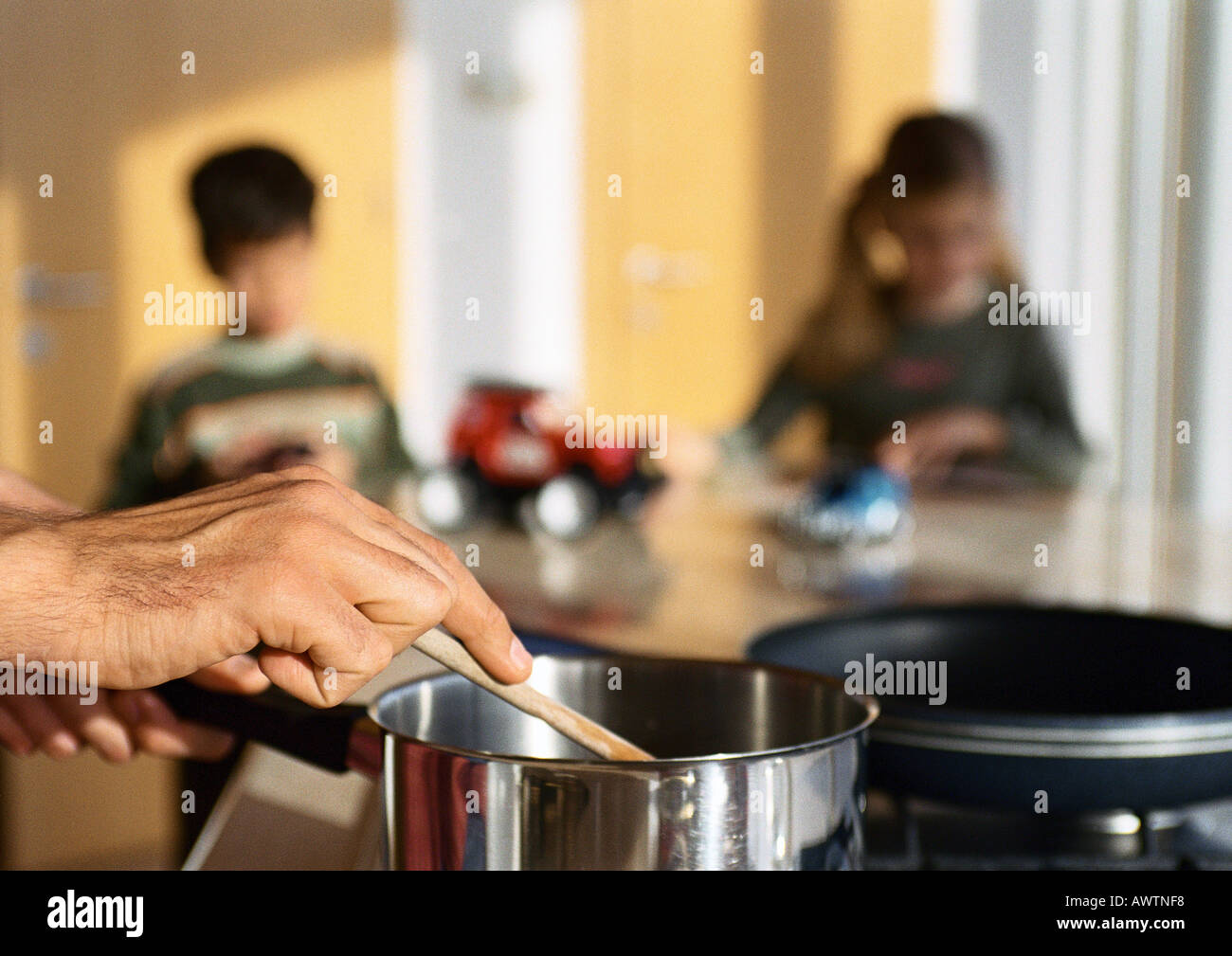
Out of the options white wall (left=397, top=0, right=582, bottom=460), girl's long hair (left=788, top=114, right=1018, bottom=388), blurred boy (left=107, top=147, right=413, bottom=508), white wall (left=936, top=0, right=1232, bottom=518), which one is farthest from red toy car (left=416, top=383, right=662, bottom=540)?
white wall (left=397, top=0, right=582, bottom=460)

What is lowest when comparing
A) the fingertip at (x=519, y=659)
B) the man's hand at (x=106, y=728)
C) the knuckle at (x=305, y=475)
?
the man's hand at (x=106, y=728)

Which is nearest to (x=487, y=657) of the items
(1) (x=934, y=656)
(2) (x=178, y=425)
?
(1) (x=934, y=656)

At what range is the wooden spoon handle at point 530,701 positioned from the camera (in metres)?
0.47

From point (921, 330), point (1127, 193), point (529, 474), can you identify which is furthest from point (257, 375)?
point (1127, 193)

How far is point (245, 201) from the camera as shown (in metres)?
2.03

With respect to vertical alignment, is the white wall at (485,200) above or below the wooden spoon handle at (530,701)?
above

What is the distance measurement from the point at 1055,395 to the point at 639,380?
2110 millimetres

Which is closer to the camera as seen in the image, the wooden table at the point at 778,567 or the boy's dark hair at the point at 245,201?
the wooden table at the point at 778,567

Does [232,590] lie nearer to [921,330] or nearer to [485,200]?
[921,330]

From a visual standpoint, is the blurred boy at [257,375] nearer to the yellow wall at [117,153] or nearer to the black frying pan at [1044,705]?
the black frying pan at [1044,705]

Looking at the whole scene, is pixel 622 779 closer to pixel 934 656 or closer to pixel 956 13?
pixel 934 656

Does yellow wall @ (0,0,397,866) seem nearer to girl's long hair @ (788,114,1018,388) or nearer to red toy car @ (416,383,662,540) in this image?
girl's long hair @ (788,114,1018,388)

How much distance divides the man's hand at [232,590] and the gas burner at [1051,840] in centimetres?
29

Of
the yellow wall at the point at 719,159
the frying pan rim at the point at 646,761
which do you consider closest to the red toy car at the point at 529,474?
the frying pan rim at the point at 646,761
